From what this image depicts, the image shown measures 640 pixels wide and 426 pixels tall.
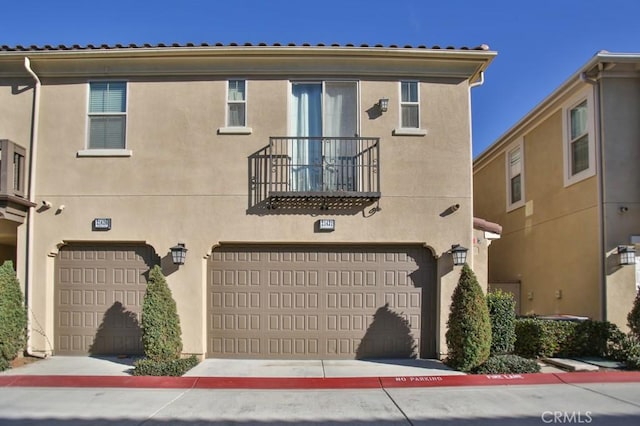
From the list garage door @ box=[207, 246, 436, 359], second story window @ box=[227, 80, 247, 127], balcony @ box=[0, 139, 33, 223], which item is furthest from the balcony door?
balcony @ box=[0, 139, 33, 223]

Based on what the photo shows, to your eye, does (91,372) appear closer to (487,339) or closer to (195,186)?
(195,186)

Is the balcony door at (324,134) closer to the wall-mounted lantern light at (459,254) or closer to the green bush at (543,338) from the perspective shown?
the wall-mounted lantern light at (459,254)

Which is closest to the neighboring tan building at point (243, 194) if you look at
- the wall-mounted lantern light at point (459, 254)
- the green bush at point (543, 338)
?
the wall-mounted lantern light at point (459, 254)

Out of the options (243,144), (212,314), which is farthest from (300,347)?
(243,144)

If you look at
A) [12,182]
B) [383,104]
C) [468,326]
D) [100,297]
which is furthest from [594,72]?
[12,182]

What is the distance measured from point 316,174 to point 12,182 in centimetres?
589

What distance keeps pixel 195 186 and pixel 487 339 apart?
6177 mm

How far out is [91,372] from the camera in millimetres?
8430

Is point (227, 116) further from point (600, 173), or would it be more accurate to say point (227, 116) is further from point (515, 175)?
point (515, 175)

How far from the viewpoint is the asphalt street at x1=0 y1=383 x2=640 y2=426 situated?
6.11 meters

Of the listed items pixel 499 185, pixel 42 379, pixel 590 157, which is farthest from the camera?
pixel 499 185

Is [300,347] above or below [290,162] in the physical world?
below

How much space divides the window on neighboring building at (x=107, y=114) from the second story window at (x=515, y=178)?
11.1 meters

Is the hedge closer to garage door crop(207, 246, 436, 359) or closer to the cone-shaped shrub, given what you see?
garage door crop(207, 246, 436, 359)
